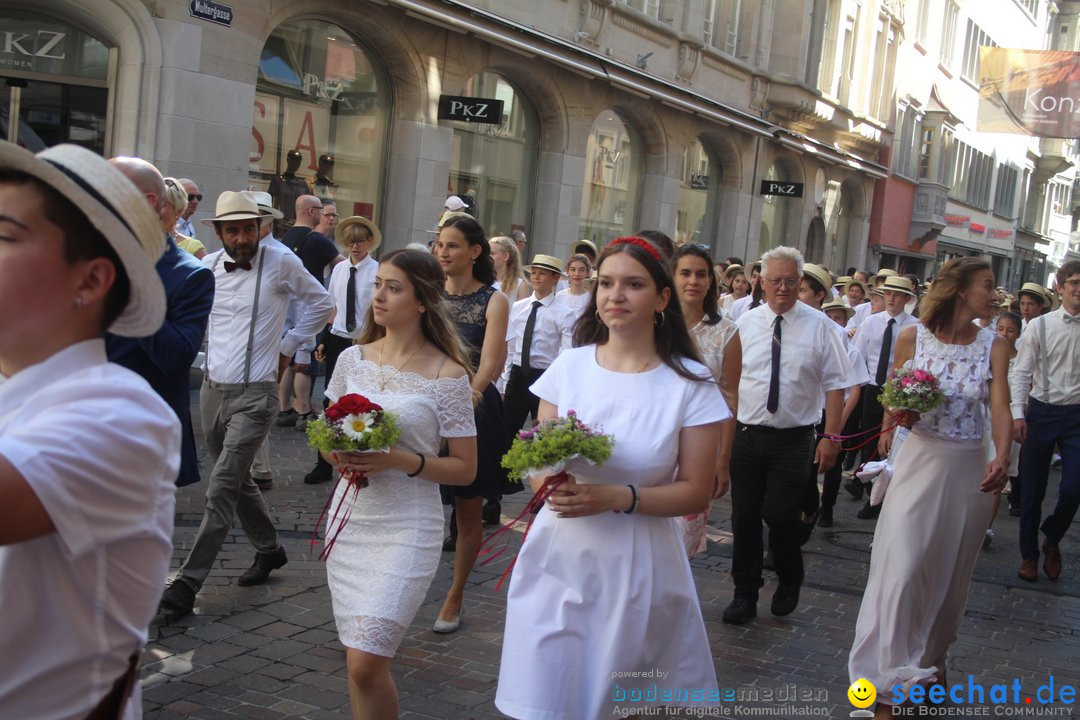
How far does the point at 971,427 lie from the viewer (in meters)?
5.58

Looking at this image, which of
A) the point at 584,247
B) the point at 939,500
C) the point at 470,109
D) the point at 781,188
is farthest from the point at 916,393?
the point at 781,188

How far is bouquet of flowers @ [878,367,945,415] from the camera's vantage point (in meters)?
5.47

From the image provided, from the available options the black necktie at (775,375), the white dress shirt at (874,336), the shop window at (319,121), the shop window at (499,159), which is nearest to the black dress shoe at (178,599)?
the black necktie at (775,375)

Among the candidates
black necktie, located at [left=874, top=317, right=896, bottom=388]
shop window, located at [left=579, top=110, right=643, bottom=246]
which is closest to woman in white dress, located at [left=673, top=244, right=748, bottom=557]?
A: black necktie, located at [left=874, top=317, right=896, bottom=388]

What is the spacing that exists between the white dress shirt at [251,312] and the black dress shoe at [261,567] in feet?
3.25

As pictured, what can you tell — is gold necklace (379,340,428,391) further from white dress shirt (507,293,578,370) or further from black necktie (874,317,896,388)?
black necktie (874,317,896,388)

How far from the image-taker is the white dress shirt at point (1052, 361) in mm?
8992

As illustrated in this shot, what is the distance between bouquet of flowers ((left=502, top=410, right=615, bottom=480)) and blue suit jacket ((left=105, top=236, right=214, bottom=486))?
163 centimetres

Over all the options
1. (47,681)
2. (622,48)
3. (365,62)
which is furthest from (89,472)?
(622,48)

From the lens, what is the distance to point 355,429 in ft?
13.7

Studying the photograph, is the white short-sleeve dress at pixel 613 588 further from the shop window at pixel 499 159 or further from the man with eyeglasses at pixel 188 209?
the shop window at pixel 499 159

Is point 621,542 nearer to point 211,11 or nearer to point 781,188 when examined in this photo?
point 211,11

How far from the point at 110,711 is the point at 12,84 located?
495 inches

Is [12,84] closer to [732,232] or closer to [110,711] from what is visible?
[110,711]
